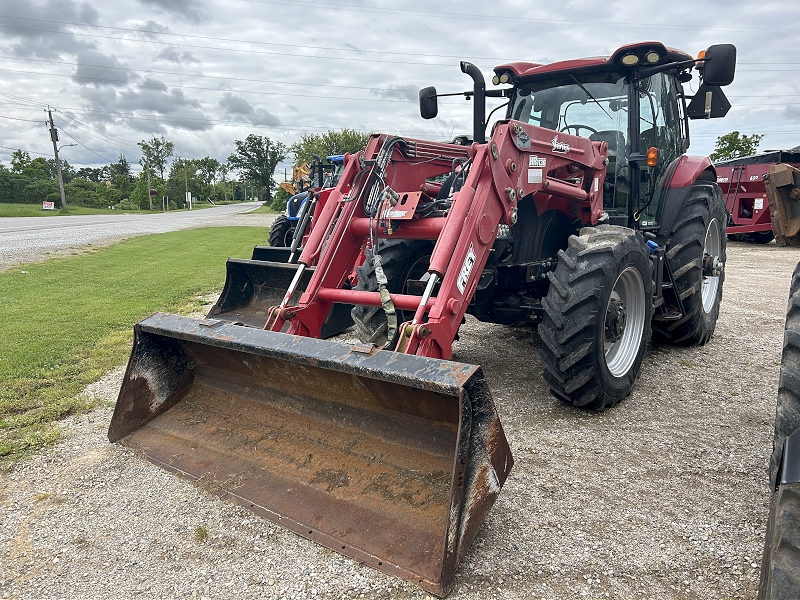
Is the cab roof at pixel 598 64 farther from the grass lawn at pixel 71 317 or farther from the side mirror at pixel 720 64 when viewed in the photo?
the grass lawn at pixel 71 317

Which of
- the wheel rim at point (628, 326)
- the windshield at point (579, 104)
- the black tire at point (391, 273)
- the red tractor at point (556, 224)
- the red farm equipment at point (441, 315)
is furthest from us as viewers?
the windshield at point (579, 104)

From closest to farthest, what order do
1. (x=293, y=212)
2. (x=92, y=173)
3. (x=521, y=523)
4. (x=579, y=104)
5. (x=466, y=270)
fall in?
1. (x=521, y=523)
2. (x=466, y=270)
3. (x=579, y=104)
4. (x=293, y=212)
5. (x=92, y=173)

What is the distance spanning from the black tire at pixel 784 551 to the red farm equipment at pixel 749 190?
15372 mm

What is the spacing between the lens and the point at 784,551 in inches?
58.6

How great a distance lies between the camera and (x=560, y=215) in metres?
4.62

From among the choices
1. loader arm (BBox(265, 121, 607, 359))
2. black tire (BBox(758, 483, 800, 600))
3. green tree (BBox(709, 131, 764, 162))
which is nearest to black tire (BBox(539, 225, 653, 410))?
loader arm (BBox(265, 121, 607, 359))

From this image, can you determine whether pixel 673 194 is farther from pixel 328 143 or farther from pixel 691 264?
pixel 328 143

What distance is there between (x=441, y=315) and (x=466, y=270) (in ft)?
1.29

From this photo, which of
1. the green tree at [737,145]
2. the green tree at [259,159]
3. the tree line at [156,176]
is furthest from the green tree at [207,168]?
the green tree at [737,145]

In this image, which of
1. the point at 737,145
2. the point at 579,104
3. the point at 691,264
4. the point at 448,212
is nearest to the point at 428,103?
the point at 579,104

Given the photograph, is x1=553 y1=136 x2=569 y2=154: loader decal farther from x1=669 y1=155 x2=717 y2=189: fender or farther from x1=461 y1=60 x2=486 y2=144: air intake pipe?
x1=669 y1=155 x2=717 y2=189: fender

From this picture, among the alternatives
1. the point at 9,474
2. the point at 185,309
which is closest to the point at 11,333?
the point at 185,309

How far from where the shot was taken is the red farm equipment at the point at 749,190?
1488cm

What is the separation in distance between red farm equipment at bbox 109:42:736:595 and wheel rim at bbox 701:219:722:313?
8.9 inches
